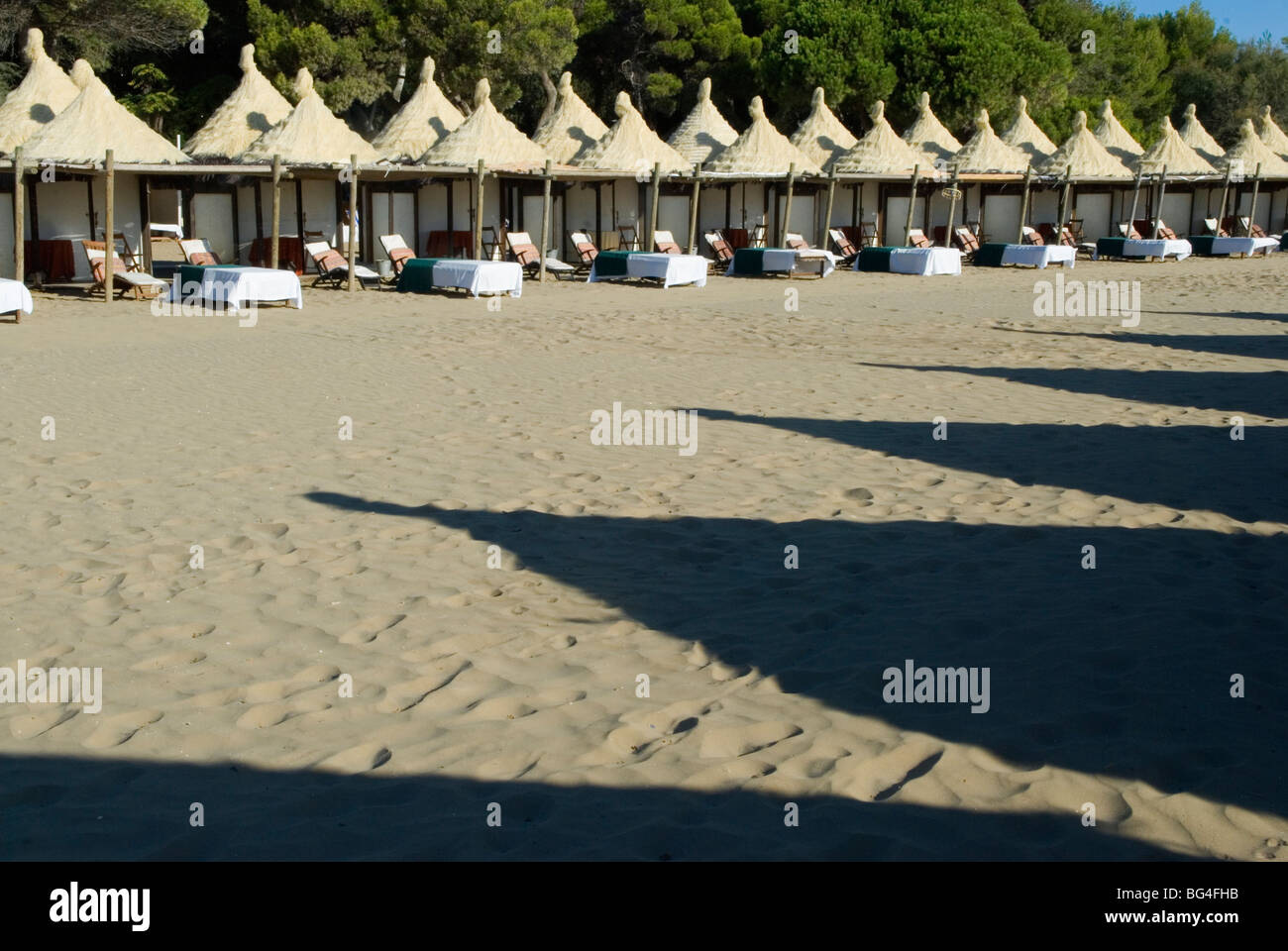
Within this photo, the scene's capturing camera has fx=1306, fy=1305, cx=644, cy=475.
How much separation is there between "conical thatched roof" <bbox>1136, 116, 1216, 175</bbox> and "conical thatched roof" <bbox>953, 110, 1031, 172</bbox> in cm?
341

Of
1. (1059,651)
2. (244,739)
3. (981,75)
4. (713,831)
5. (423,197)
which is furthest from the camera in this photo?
(981,75)

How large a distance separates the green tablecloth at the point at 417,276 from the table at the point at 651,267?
3604 millimetres

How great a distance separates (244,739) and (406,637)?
36.5 inches

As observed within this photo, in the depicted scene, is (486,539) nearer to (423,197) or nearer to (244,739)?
(244,739)

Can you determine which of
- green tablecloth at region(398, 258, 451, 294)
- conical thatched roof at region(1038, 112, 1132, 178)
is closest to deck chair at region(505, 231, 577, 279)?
green tablecloth at region(398, 258, 451, 294)

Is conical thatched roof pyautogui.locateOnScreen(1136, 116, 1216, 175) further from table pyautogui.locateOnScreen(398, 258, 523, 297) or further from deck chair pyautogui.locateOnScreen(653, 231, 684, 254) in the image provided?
table pyautogui.locateOnScreen(398, 258, 523, 297)

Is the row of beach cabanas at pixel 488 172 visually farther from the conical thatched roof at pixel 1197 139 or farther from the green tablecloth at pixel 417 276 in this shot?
the green tablecloth at pixel 417 276

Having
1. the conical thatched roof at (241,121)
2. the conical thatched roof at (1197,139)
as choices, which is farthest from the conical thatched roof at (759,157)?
the conical thatched roof at (1197,139)

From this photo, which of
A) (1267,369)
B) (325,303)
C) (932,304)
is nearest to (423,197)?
(325,303)

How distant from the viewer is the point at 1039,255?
89.2ft

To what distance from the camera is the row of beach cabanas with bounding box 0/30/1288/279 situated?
19.9 meters

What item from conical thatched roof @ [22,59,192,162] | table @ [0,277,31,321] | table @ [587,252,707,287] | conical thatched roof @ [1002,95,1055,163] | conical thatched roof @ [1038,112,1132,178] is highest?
conical thatched roof @ [1002,95,1055,163]

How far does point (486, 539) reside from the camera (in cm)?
579

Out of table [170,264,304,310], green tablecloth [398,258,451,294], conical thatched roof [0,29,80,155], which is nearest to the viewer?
table [170,264,304,310]
